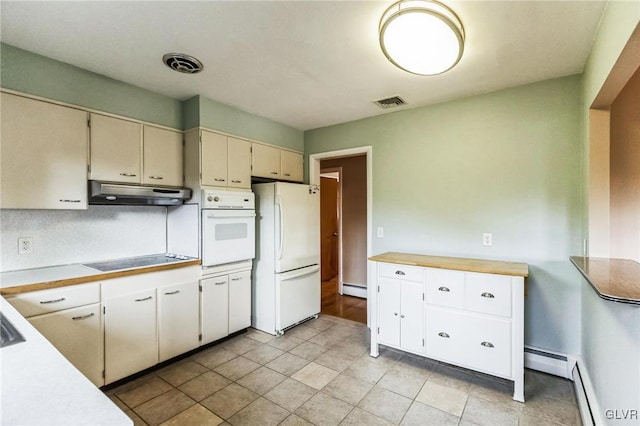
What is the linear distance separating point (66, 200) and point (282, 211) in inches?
72.0

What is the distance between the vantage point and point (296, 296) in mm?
3520

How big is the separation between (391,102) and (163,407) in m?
3.21

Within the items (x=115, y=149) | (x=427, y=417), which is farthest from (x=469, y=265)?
(x=115, y=149)

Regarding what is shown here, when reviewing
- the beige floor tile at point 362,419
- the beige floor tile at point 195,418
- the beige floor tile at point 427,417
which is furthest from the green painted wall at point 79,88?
the beige floor tile at point 427,417

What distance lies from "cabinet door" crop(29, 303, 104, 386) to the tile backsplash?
593 millimetres

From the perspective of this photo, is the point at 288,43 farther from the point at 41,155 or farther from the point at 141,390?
the point at 141,390

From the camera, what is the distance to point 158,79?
2.60 metres

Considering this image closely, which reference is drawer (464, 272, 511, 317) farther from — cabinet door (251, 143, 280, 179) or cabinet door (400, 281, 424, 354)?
cabinet door (251, 143, 280, 179)

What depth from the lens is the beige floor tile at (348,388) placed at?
7.29ft

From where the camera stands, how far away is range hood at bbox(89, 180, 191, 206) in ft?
7.82

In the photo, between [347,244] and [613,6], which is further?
[347,244]

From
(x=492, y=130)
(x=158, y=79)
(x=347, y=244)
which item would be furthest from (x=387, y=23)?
(x=347, y=244)

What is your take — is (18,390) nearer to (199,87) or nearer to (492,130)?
(199,87)

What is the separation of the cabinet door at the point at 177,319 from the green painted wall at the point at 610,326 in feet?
9.58
